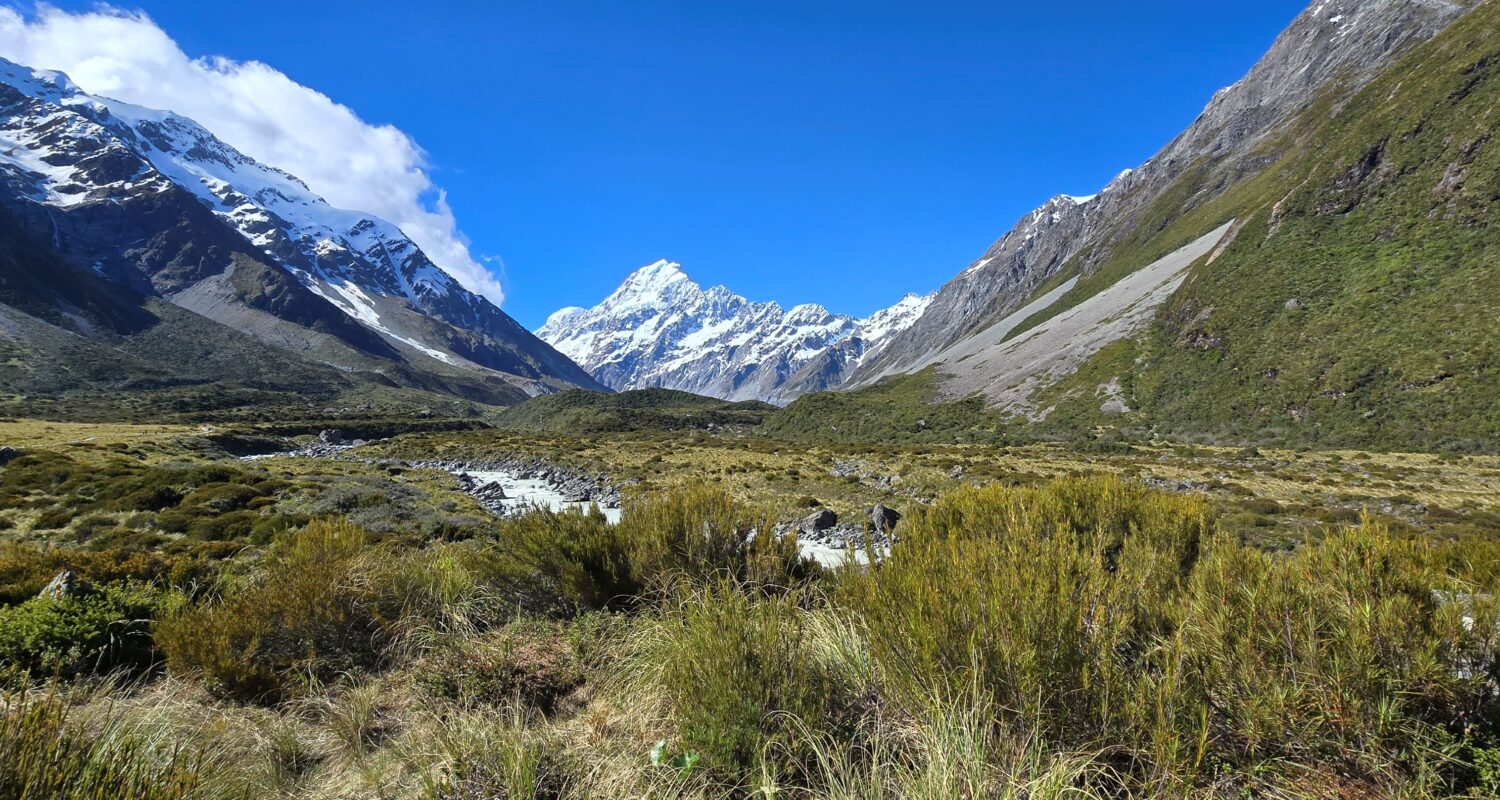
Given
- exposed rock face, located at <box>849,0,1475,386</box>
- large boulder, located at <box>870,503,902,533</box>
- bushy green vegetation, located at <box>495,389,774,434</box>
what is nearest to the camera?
large boulder, located at <box>870,503,902,533</box>

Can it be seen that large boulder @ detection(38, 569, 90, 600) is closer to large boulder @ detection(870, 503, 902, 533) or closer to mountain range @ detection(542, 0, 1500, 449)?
large boulder @ detection(870, 503, 902, 533)

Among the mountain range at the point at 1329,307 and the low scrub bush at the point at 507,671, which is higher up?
the mountain range at the point at 1329,307

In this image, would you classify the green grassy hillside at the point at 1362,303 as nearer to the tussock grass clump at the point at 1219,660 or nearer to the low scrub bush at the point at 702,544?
the tussock grass clump at the point at 1219,660

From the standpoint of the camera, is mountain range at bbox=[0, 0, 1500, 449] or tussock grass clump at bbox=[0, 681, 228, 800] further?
mountain range at bbox=[0, 0, 1500, 449]

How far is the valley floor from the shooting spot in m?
2.72

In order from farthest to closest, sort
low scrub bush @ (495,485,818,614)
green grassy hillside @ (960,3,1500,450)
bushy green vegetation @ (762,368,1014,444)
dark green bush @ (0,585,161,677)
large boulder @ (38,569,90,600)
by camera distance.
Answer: bushy green vegetation @ (762,368,1014,444), green grassy hillside @ (960,3,1500,450), low scrub bush @ (495,485,818,614), large boulder @ (38,569,90,600), dark green bush @ (0,585,161,677)

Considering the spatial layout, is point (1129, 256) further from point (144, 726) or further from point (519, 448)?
point (144, 726)

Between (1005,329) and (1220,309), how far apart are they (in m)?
67.1

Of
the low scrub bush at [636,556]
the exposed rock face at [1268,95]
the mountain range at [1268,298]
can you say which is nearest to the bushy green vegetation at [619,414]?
the mountain range at [1268,298]

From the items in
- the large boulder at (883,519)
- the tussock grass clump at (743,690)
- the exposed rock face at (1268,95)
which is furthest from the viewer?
the exposed rock face at (1268,95)

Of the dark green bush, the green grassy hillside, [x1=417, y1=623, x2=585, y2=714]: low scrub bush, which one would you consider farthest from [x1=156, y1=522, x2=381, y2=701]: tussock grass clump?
the green grassy hillside

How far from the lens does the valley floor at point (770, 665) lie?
2717mm

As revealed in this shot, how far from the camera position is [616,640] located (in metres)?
5.12

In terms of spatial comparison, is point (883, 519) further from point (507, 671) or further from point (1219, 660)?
point (1219, 660)
